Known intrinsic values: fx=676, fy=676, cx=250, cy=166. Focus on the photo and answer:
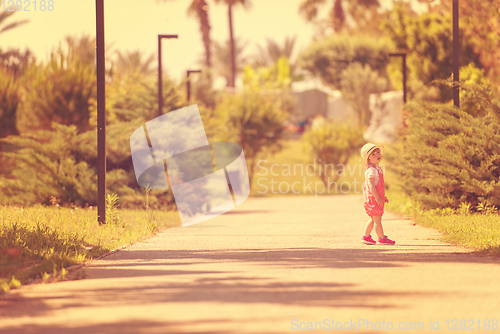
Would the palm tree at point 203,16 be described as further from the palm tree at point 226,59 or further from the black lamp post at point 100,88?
the black lamp post at point 100,88

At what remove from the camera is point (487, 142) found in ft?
50.4

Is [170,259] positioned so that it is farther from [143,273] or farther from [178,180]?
[178,180]

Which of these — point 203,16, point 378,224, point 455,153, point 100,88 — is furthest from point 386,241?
point 203,16

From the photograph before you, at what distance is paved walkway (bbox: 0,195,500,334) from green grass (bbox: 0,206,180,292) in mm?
481

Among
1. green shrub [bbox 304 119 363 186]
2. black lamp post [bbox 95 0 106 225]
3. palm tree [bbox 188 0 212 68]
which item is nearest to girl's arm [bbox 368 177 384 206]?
black lamp post [bbox 95 0 106 225]

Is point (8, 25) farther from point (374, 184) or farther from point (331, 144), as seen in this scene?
point (374, 184)

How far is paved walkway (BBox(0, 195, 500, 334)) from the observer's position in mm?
5703

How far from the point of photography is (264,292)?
6.93 m

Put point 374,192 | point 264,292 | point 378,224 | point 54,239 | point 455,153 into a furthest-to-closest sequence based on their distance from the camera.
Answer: point 455,153 → point 378,224 → point 374,192 → point 54,239 → point 264,292

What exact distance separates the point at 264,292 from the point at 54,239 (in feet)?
15.8

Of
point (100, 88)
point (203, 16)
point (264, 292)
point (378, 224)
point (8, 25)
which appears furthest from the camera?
point (203, 16)

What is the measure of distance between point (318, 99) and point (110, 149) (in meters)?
47.9

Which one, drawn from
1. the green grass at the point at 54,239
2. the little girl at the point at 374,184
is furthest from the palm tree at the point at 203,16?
the little girl at the point at 374,184

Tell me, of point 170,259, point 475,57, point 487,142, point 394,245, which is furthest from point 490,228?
point 475,57
